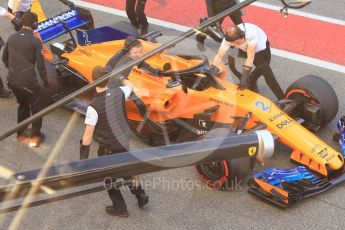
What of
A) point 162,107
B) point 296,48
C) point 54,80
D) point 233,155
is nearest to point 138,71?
point 162,107

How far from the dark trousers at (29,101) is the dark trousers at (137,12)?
346 centimetres

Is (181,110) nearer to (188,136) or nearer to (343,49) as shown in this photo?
(188,136)

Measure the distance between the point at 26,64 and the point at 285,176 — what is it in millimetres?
3359

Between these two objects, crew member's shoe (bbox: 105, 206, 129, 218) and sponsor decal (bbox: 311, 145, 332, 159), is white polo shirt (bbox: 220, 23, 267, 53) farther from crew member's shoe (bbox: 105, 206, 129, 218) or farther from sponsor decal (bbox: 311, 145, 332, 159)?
crew member's shoe (bbox: 105, 206, 129, 218)

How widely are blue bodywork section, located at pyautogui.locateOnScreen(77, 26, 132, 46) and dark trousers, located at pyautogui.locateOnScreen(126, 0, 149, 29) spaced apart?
1.95 metres

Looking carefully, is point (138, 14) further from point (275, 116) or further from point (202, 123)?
point (275, 116)

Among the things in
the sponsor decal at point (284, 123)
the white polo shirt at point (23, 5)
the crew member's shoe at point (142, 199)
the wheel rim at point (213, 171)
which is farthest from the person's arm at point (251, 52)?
the white polo shirt at point (23, 5)

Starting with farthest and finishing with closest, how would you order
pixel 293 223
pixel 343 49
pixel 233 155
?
pixel 343 49, pixel 293 223, pixel 233 155

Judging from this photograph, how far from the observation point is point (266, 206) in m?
6.03

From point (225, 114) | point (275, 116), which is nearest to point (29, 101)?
A: point (225, 114)

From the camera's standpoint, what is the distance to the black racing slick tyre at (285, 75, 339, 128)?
6.91 metres

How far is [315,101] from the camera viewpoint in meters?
6.96

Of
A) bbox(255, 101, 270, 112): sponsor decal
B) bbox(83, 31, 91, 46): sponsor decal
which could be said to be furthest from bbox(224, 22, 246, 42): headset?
bbox(83, 31, 91, 46): sponsor decal

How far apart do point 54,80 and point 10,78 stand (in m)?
0.80
